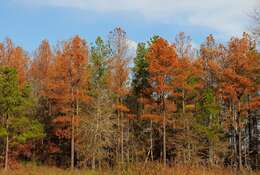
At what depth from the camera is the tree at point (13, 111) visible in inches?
1137

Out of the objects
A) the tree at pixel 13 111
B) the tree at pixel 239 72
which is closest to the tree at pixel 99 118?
the tree at pixel 13 111

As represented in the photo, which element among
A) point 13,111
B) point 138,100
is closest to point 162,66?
point 138,100

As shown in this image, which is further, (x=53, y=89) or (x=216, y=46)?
(x=216, y=46)

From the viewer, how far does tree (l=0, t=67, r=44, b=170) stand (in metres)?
28.9

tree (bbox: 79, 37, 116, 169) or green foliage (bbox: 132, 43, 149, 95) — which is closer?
tree (bbox: 79, 37, 116, 169)

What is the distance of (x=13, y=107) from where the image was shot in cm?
2928

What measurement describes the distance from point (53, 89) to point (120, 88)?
19.0 feet

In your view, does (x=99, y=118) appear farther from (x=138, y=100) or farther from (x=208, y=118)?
(x=208, y=118)

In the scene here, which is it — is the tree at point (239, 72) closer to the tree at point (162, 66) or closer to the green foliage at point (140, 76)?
the tree at point (162, 66)

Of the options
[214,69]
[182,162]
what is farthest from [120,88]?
[182,162]

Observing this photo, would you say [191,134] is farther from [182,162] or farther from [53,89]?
[182,162]

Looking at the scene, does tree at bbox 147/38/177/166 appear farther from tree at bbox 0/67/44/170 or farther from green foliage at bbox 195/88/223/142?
tree at bbox 0/67/44/170

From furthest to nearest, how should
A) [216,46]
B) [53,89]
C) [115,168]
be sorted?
1. [216,46]
2. [53,89]
3. [115,168]

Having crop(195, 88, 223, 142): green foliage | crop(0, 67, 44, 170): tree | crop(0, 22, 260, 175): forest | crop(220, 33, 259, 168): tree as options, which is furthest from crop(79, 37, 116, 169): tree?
crop(220, 33, 259, 168): tree
